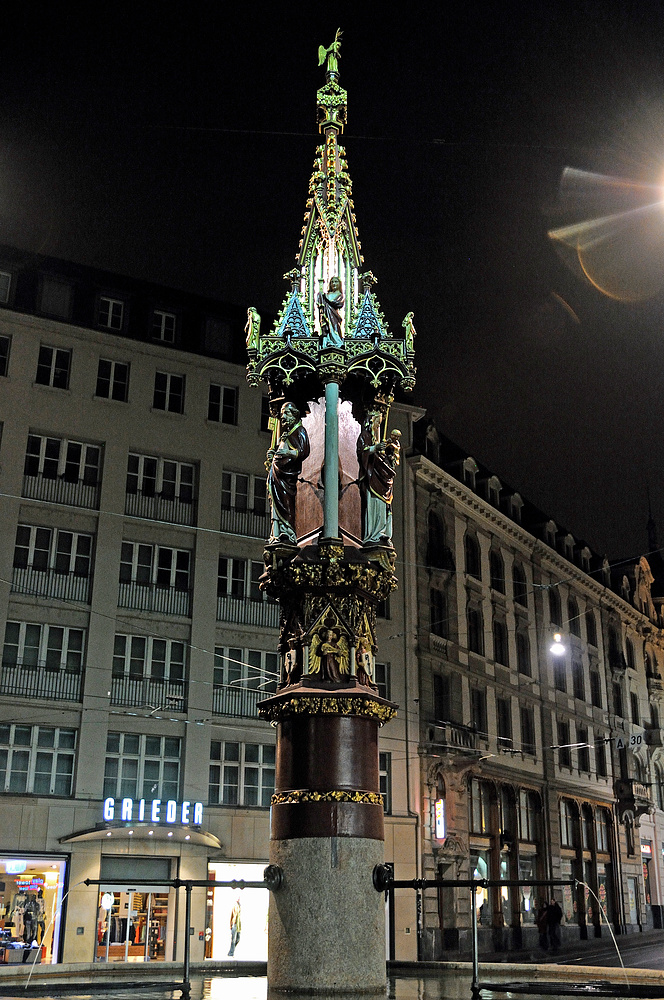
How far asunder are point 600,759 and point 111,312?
43747 mm

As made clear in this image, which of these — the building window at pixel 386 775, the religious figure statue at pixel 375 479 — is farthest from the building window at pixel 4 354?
the religious figure statue at pixel 375 479

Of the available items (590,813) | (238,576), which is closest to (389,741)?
(238,576)

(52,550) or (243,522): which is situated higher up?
(243,522)

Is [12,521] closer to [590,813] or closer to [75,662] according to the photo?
[75,662]

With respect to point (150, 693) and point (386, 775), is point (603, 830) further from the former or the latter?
point (150, 693)

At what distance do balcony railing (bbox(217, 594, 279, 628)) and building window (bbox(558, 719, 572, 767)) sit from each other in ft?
84.1

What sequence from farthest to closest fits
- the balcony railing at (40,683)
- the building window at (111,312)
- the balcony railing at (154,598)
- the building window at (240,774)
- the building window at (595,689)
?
the building window at (595,689) < the building window at (111,312) < the balcony railing at (154,598) < the building window at (240,774) < the balcony railing at (40,683)

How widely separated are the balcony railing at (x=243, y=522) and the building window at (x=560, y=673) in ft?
87.1

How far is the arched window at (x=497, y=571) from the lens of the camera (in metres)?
59.1

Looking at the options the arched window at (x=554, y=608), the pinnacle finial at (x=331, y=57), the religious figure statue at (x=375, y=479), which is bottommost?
the religious figure statue at (x=375, y=479)

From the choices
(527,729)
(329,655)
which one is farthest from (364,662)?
(527,729)

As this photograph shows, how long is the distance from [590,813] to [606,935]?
6.96m

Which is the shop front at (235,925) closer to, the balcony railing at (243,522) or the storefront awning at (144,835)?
the storefront awning at (144,835)

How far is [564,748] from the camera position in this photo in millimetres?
63562
